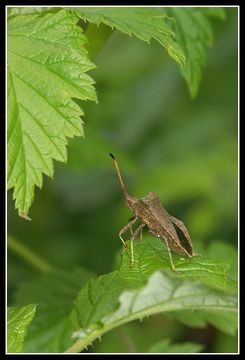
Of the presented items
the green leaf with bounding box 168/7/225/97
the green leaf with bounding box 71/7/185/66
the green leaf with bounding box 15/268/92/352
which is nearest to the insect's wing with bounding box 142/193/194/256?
the green leaf with bounding box 71/7/185/66

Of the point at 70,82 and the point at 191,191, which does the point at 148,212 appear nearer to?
the point at 70,82

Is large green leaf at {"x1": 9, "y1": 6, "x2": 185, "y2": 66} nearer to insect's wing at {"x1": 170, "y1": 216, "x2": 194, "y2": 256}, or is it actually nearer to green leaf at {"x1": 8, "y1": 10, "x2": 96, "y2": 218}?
green leaf at {"x1": 8, "y1": 10, "x2": 96, "y2": 218}

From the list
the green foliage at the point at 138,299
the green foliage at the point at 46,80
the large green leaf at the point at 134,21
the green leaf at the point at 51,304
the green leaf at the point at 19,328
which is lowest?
the green leaf at the point at 51,304

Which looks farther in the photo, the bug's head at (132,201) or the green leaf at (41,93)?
the bug's head at (132,201)

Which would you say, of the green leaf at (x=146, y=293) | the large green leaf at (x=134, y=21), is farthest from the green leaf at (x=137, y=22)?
the green leaf at (x=146, y=293)

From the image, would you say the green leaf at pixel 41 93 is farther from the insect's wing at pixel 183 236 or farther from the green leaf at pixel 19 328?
the insect's wing at pixel 183 236
